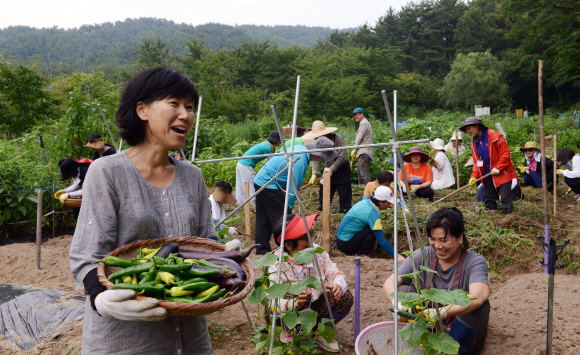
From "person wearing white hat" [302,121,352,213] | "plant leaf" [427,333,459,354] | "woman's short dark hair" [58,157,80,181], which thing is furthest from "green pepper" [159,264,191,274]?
"person wearing white hat" [302,121,352,213]

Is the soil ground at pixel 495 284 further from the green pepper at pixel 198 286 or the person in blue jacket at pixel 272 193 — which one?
the green pepper at pixel 198 286

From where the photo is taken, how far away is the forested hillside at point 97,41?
80.9 m

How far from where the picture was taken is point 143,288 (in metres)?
1.21

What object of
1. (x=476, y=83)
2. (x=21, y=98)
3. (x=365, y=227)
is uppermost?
(x=21, y=98)

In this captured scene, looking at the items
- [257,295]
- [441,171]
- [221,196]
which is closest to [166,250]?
[257,295]

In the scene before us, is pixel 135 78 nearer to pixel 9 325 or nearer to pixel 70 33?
pixel 9 325

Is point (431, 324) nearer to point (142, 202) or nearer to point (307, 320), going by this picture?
point (307, 320)

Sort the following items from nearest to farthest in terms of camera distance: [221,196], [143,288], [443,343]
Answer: [143,288] → [443,343] → [221,196]

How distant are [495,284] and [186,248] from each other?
3994mm

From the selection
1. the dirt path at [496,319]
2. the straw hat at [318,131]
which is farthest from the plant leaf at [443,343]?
the straw hat at [318,131]

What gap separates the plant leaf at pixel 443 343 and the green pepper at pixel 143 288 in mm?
1406

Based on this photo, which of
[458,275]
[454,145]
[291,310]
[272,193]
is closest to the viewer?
[291,310]

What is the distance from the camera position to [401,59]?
44812mm

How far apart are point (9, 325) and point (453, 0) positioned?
50.1 metres
